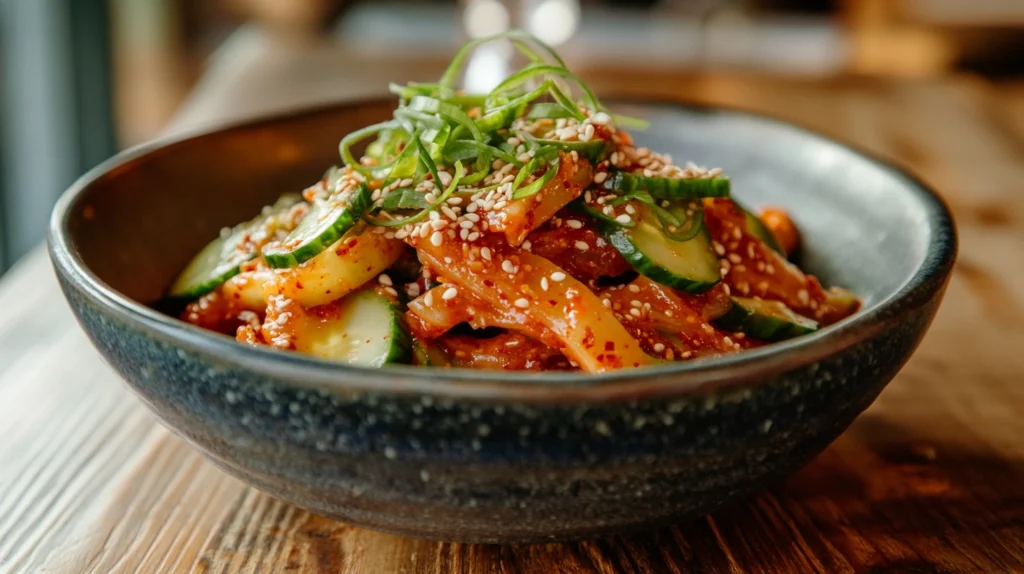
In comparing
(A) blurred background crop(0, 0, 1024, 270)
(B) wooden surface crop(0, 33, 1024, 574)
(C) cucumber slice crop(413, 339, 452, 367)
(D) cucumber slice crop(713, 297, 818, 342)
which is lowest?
(A) blurred background crop(0, 0, 1024, 270)

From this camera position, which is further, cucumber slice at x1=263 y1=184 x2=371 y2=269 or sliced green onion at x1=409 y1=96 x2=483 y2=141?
sliced green onion at x1=409 y1=96 x2=483 y2=141

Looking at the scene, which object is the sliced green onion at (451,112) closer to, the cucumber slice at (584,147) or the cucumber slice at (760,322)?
the cucumber slice at (584,147)

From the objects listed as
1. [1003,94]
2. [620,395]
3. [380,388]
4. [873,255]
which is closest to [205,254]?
[380,388]

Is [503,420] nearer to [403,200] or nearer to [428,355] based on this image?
[428,355]

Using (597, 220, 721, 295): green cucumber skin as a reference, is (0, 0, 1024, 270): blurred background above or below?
below

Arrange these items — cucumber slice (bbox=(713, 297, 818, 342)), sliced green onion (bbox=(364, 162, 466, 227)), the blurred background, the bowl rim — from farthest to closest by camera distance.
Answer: the blurred background < cucumber slice (bbox=(713, 297, 818, 342)) < sliced green onion (bbox=(364, 162, 466, 227)) < the bowl rim

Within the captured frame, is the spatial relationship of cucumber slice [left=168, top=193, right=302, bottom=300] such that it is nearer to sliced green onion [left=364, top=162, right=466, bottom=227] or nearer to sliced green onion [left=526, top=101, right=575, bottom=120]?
sliced green onion [left=364, top=162, right=466, bottom=227]

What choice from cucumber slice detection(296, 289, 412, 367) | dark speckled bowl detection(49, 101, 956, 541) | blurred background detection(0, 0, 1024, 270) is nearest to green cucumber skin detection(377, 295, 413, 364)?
cucumber slice detection(296, 289, 412, 367)

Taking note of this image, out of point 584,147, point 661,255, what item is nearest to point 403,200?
point 584,147
